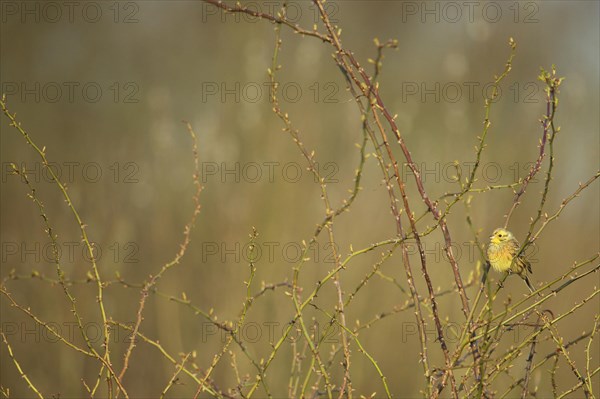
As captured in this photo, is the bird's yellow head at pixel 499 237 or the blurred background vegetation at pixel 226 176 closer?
the bird's yellow head at pixel 499 237

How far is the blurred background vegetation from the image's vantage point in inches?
261

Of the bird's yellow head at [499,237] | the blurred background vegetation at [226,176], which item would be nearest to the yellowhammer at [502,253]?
the bird's yellow head at [499,237]

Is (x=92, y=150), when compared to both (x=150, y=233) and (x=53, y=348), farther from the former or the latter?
(x=53, y=348)

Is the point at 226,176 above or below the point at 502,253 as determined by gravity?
above

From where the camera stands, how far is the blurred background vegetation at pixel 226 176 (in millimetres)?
6617

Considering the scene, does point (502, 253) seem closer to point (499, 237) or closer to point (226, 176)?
point (499, 237)

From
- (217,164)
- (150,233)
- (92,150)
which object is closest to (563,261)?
(217,164)

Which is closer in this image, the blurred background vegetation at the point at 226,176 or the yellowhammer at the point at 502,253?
the yellowhammer at the point at 502,253

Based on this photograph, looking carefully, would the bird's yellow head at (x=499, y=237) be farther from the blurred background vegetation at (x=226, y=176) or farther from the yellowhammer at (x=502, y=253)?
the blurred background vegetation at (x=226, y=176)

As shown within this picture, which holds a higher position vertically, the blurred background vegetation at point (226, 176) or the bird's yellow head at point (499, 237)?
the blurred background vegetation at point (226, 176)

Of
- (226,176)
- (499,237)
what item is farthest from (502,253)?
(226,176)

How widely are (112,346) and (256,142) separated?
7.45 feet

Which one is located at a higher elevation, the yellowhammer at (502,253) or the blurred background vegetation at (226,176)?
the blurred background vegetation at (226,176)

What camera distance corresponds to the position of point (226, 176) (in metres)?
7.79
